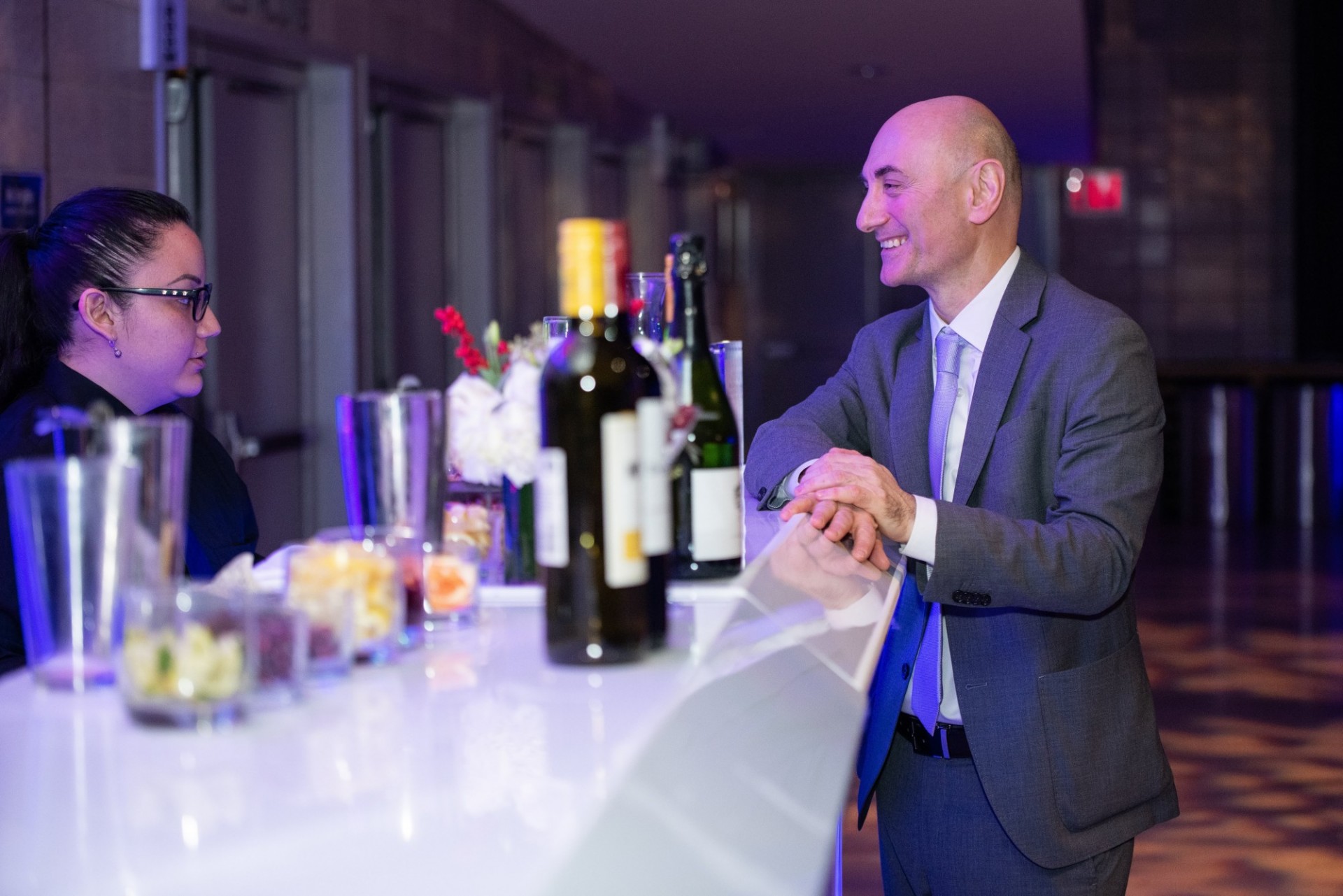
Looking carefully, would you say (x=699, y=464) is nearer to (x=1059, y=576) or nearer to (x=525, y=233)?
(x=1059, y=576)

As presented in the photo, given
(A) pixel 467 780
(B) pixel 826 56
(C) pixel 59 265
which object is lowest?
(A) pixel 467 780

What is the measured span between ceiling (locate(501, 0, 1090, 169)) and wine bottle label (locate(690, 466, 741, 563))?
5.22 meters

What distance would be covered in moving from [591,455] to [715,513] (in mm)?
410

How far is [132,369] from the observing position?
234 centimetres

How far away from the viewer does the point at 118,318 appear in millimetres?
2303

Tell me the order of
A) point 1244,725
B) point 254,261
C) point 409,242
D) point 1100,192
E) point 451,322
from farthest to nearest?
point 1100,192, point 409,242, point 254,261, point 1244,725, point 451,322

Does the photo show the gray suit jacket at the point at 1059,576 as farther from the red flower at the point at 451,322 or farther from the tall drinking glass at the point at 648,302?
the red flower at the point at 451,322

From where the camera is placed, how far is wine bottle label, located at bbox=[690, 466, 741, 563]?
1625mm

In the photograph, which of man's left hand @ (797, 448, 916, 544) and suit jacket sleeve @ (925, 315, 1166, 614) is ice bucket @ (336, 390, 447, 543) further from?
suit jacket sleeve @ (925, 315, 1166, 614)

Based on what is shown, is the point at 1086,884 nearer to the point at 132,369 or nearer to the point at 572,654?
the point at 572,654

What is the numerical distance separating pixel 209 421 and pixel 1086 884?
11.9 feet

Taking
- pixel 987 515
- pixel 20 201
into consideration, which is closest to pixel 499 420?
pixel 987 515

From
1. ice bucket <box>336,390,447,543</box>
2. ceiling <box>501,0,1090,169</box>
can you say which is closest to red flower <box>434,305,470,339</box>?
ice bucket <box>336,390,447,543</box>

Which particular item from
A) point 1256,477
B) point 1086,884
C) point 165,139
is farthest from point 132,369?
point 1256,477
